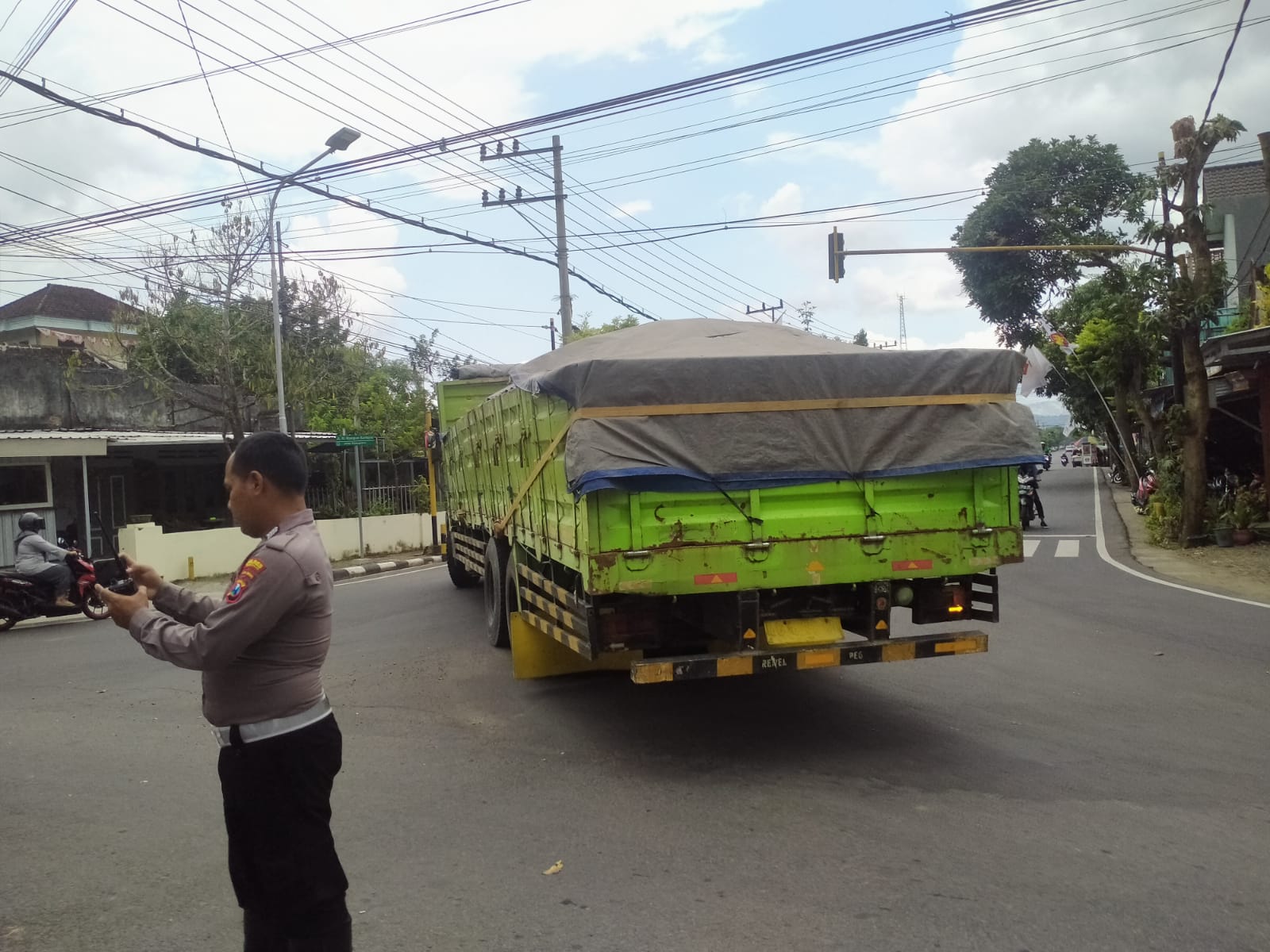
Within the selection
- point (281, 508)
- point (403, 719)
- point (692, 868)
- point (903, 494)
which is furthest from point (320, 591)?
point (403, 719)

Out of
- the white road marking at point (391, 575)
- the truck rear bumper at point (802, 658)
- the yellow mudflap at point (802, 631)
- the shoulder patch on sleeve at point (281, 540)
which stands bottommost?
the white road marking at point (391, 575)

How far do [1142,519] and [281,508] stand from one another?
24677 mm

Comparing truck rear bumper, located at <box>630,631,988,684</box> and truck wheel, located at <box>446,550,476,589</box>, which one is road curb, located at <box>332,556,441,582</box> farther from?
truck rear bumper, located at <box>630,631,988,684</box>

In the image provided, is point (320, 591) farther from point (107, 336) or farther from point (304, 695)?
point (107, 336)

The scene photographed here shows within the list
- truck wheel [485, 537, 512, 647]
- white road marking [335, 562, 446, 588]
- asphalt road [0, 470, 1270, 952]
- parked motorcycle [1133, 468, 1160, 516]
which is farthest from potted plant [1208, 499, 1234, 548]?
white road marking [335, 562, 446, 588]

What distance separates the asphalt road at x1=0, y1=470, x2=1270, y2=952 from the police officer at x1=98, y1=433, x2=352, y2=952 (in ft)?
3.55

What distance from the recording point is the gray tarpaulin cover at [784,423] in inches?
230

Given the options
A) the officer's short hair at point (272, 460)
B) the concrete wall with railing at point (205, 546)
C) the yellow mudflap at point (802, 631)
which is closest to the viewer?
the officer's short hair at point (272, 460)

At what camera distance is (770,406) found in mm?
6086

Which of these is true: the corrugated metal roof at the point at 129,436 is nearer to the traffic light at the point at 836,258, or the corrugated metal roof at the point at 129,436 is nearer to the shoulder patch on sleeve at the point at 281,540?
the traffic light at the point at 836,258

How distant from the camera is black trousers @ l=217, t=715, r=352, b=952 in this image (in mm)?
2869

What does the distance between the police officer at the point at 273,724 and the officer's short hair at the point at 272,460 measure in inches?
1.5

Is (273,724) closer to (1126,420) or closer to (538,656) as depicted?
(538,656)

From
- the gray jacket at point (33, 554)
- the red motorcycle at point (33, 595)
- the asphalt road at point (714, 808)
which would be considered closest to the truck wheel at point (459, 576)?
the red motorcycle at point (33, 595)
